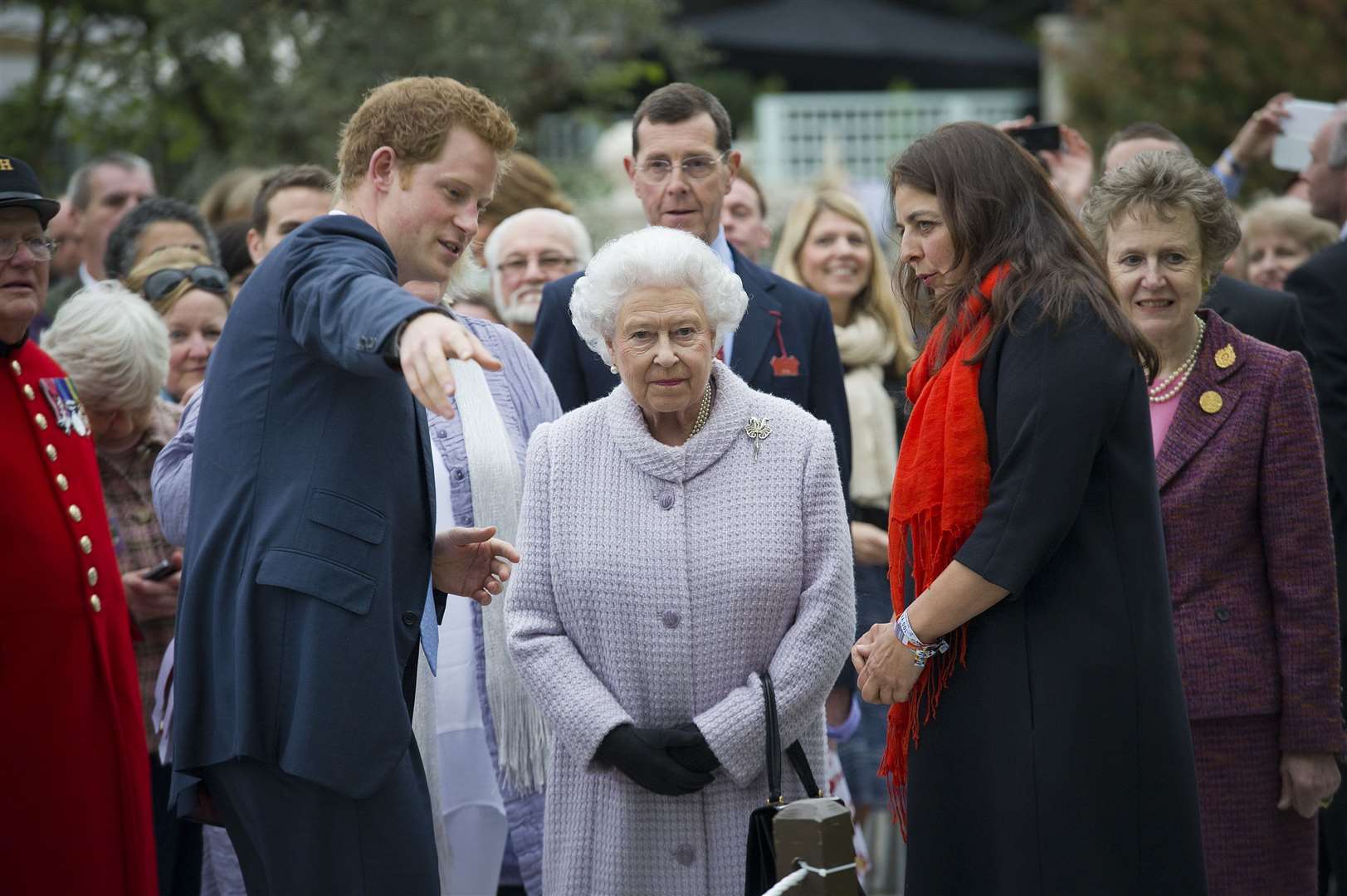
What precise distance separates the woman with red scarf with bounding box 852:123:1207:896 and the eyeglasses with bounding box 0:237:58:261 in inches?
91.0

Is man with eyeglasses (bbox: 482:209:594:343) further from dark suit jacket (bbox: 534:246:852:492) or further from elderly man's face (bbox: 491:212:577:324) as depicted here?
dark suit jacket (bbox: 534:246:852:492)

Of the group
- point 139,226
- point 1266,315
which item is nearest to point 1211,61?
point 1266,315

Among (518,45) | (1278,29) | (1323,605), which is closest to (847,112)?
(1278,29)

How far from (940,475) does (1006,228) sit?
0.56 metres

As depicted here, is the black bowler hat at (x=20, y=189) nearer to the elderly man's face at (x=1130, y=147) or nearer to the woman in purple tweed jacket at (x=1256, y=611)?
the woman in purple tweed jacket at (x=1256, y=611)

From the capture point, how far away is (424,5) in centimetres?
1148

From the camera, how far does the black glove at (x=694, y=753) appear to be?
3.70 metres

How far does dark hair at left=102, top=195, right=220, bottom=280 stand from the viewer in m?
6.13

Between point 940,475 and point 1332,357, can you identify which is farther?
point 1332,357

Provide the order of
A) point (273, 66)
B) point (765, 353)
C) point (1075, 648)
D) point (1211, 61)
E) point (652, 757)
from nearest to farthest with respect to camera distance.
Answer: point (1075, 648) → point (652, 757) → point (765, 353) → point (273, 66) → point (1211, 61)

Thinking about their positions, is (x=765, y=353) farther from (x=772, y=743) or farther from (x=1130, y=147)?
(x=1130, y=147)

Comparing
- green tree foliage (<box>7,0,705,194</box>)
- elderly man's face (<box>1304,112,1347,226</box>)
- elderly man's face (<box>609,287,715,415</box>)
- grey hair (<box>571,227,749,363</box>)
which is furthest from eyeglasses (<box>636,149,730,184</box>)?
green tree foliage (<box>7,0,705,194</box>)

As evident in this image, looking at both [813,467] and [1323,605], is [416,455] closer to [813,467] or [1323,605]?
[813,467]

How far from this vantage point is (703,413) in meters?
4.00
